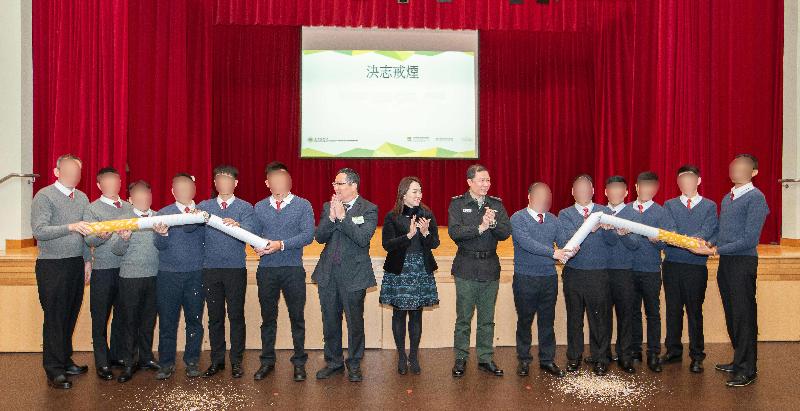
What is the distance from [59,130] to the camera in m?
7.09

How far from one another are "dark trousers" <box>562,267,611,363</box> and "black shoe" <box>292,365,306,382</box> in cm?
218

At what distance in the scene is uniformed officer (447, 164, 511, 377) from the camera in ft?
15.8

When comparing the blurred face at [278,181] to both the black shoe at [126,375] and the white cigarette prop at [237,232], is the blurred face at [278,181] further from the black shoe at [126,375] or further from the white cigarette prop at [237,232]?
the black shoe at [126,375]

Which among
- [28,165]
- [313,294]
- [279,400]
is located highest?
[28,165]

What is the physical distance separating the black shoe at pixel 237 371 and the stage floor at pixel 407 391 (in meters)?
0.05

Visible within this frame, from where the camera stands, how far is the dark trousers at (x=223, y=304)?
482 cm

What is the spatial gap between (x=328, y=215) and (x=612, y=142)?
6.97 metres

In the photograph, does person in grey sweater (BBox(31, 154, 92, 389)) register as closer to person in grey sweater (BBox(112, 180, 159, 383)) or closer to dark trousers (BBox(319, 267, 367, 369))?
person in grey sweater (BBox(112, 180, 159, 383))

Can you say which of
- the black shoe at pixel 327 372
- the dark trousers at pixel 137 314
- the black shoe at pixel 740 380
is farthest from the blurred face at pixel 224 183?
the black shoe at pixel 740 380

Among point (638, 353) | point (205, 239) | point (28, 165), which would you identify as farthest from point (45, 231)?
point (638, 353)

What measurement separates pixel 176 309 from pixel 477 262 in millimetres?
2426

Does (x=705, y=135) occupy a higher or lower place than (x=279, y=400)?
higher

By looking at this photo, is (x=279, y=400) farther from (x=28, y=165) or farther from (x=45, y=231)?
(x=28, y=165)

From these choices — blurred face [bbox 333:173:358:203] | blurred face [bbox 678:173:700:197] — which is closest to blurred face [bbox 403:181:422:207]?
blurred face [bbox 333:173:358:203]
